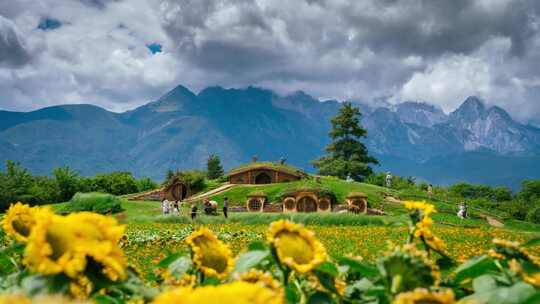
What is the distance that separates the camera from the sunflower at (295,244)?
1.75 m

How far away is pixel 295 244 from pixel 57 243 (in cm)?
79

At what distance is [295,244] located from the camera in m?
1.78

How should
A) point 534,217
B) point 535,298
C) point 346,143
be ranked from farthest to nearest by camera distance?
1. point 346,143
2. point 534,217
3. point 535,298

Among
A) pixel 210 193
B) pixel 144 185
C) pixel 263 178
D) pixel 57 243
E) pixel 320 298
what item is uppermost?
pixel 144 185

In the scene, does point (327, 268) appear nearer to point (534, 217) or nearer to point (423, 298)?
point (423, 298)

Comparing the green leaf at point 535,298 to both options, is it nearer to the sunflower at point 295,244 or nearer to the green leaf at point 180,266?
the sunflower at point 295,244

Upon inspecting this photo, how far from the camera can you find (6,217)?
2.09 metres

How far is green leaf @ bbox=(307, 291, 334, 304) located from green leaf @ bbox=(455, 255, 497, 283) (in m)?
0.58

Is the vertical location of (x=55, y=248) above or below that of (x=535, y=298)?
above

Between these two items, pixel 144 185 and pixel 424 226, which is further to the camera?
pixel 144 185

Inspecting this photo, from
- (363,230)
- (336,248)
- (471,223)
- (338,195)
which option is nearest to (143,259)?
(336,248)

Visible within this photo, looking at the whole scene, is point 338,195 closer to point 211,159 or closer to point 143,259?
→ point 143,259

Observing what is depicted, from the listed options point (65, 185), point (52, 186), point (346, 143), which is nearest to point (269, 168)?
point (65, 185)

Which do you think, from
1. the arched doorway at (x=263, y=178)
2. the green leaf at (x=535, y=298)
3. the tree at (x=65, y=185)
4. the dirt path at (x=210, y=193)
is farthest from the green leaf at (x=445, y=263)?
the tree at (x=65, y=185)
